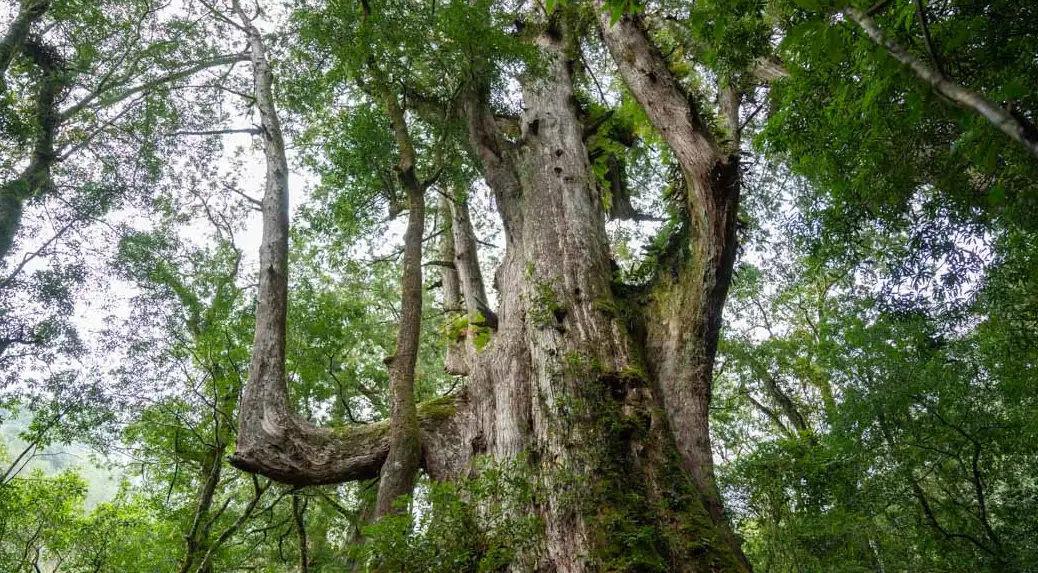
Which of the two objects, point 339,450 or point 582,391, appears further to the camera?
point 339,450

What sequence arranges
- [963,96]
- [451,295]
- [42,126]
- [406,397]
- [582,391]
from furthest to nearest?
[451,295]
[42,126]
[406,397]
[582,391]
[963,96]

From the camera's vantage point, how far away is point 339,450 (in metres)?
5.33

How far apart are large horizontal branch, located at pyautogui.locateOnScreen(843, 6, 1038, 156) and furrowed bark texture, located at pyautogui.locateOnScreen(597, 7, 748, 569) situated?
3.51 metres

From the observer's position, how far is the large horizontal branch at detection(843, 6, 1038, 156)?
1271 mm

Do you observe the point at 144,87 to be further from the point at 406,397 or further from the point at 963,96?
the point at 963,96

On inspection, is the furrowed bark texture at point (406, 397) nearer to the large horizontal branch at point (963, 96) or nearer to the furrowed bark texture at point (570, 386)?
the furrowed bark texture at point (570, 386)

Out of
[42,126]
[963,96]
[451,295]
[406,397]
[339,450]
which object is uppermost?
[42,126]

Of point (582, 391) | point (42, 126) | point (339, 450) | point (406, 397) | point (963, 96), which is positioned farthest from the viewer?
point (42, 126)

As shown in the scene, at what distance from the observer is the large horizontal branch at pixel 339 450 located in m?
4.93

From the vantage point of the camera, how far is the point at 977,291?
5609 millimetres

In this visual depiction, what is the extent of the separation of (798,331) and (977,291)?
10.1 metres

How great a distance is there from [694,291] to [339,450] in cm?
372

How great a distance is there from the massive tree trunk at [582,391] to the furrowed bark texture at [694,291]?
1 cm

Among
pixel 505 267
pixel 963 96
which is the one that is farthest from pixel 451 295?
pixel 963 96
